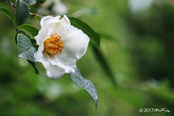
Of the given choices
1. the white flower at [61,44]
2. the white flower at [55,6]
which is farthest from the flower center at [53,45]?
the white flower at [55,6]

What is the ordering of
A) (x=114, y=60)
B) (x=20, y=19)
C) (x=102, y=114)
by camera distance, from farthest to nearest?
(x=114, y=60)
(x=102, y=114)
(x=20, y=19)

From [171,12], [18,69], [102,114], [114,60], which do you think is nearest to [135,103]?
[18,69]

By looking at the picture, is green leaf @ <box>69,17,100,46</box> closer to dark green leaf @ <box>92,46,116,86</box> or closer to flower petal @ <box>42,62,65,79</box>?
flower petal @ <box>42,62,65,79</box>

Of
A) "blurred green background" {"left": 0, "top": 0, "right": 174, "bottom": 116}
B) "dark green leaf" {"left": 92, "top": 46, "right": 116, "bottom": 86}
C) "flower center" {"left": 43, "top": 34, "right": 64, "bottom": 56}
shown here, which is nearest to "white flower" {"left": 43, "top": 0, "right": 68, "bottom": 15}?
"blurred green background" {"left": 0, "top": 0, "right": 174, "bottom": 116}

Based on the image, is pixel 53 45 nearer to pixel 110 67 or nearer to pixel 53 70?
pixel 53 70

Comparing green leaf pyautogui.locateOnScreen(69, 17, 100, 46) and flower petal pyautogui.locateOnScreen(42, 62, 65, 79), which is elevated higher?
green leaf pyautogui.locateOnScreen(69, 17, 100, 46)

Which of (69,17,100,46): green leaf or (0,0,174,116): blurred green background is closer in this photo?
(69,17,100,46): green leaf

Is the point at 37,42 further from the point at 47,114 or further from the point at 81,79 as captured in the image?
the point at 47,114

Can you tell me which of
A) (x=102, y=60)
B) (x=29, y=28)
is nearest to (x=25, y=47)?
(x=29, y=28)
